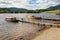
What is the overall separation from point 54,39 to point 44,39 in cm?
135

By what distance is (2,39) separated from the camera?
2734cm

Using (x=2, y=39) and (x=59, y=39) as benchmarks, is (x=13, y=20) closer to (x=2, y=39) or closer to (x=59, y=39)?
(x=2, y=39)

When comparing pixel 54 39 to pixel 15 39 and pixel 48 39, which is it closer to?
pixel 48 39

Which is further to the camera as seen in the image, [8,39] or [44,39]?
[8,39]

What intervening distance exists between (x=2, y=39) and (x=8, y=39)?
1.05m

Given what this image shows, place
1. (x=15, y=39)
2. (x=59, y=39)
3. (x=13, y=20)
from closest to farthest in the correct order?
(x=59, y=39)
(x=15, y=39)
(x=13, y=20)

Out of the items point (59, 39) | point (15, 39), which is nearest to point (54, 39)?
point (59, 39)

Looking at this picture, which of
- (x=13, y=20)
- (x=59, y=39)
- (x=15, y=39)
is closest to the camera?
(x=59, y=39)

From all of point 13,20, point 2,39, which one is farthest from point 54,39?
point 13,20

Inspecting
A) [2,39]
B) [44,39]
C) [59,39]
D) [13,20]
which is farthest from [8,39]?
[13,20]

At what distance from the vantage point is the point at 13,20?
74.6 m

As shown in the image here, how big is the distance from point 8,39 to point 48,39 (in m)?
8.52

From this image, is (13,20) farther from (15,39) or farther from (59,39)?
(59,39)

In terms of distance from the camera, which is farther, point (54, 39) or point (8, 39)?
point (8, 39)
